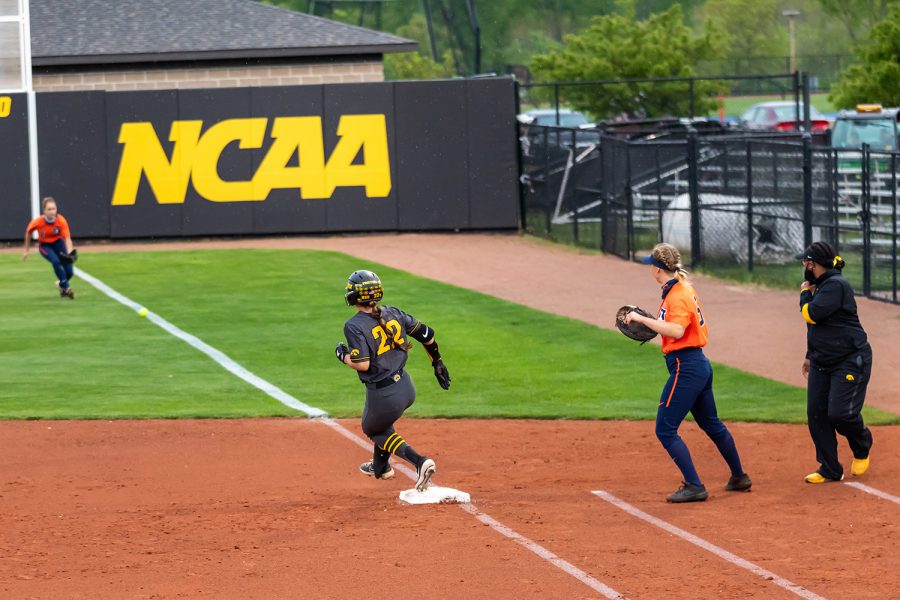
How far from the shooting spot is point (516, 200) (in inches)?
1220

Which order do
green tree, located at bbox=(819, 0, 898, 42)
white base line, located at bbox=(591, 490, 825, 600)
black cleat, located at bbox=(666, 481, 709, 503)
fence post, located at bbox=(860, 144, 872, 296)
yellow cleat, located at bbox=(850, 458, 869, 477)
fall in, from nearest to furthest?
white base line, located at bbox=(591, 490, 825, 600), black cleat, located at bbox=(666, 481, 709, 503), yellow cleat, located at bbox=(850, 458, 869, 477), fence post, located at bbox=(860, 144, 872, 296), green tree, located at bbox=(819, 0, 898, 42)

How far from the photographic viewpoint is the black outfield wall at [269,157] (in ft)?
100

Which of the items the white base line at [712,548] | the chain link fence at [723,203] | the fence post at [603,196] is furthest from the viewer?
the fence post at [603,196]

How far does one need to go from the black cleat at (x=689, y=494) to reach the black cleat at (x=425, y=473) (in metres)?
1.74

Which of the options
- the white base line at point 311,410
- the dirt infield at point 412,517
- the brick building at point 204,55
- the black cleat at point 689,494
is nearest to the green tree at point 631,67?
the brick building at point 204,55

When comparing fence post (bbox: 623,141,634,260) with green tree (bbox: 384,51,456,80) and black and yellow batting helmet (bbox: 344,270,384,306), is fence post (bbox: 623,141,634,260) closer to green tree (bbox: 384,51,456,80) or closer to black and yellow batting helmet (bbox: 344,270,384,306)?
black and yellow batting helmet (bbox: 344,270,384,306)

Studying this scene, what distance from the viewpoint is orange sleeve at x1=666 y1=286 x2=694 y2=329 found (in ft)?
31.5

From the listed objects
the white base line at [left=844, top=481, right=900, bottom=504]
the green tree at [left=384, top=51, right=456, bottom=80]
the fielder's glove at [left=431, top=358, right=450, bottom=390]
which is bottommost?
the white base line at [left=844, top=481, right=900, bottom=504]

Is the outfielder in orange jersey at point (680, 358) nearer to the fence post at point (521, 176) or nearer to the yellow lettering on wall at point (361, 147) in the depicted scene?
the yellow lettering on wall at point (361, 147)

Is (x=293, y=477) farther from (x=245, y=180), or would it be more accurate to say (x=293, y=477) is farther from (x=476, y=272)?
(x=245, y=180)

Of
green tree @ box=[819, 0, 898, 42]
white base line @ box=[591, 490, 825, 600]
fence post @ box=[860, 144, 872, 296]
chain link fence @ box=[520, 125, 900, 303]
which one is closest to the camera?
white base line @ box=[591, 490, 825, 600]

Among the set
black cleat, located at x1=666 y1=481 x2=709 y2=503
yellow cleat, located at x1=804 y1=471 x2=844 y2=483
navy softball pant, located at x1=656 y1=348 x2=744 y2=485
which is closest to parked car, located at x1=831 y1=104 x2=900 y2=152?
yellow cleat, located at x1=804 y1=471 x2=844 y2=483

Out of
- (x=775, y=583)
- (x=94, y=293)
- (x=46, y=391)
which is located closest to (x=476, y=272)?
(x=94, y=293)

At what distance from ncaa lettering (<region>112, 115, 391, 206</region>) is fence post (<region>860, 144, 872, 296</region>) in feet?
43.0
